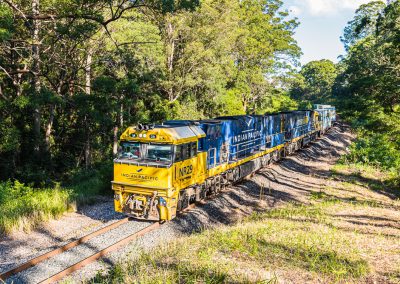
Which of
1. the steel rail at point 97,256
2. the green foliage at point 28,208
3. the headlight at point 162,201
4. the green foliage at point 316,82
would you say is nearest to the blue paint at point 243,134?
the headlight at point 162,201

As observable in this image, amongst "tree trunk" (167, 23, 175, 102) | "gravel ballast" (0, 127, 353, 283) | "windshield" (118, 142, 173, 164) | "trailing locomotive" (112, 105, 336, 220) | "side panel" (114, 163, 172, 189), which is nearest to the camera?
"gravel ballast" (0, 127, 353, 283)

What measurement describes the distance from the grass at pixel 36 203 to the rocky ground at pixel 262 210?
379mm

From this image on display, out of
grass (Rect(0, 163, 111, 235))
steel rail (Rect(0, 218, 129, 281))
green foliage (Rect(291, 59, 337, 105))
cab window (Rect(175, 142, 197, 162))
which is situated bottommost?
steel rail (Rect(0, 218, 129, 281))

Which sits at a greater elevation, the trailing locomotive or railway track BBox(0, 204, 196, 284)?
the trailing locomotive

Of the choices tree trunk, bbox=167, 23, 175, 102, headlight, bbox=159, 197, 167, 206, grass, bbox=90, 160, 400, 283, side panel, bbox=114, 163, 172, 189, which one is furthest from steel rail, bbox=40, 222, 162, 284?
tree trunk, bbox=167, 23, 175, 102

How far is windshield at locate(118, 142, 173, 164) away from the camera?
37.1ft

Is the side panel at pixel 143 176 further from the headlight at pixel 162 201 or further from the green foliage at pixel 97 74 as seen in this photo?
the green foliage at pixel 97 74

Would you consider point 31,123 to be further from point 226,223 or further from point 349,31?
point 349,31

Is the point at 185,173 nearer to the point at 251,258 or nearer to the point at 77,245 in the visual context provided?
the point at 77,245

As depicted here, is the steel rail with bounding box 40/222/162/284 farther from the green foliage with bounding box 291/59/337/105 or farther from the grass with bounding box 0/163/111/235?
the green foliage with bounding box 291/59/337/105

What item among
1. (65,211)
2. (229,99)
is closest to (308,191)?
(65,211)

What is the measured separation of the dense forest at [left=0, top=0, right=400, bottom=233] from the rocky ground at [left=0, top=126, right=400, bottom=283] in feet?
12.0

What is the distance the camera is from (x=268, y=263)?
25.2 feet

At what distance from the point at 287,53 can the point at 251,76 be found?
11779 millimetres
